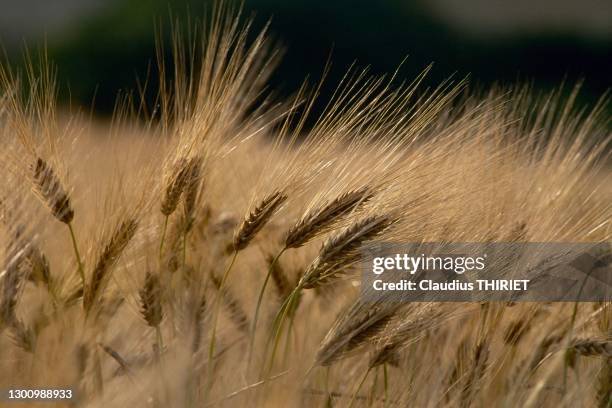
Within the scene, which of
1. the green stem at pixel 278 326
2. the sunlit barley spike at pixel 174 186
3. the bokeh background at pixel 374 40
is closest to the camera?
the green stem at pixel 278 326

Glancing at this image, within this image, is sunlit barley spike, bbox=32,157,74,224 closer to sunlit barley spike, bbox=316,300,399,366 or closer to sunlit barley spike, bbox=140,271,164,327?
sunlit barley spike, bbox=140,271,164,327

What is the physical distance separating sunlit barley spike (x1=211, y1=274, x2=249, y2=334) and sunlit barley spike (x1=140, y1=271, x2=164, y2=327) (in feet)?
0.60

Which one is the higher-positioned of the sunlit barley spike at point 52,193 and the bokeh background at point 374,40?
the bokeh background at point 374,40

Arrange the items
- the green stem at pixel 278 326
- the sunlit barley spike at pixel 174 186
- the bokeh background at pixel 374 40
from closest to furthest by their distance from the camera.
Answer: the green stem at pixel 278 326, the sunlit barley spike at pixel 174 186, the bokeh background at pixel 374 40

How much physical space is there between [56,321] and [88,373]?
0.09 m

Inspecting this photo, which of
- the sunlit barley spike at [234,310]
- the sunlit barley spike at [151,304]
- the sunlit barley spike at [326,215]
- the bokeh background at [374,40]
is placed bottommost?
the sunlit barley spike at [151,304]

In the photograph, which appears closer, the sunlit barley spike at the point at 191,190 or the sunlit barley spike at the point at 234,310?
the sunlit barley spike at the point at 191,190

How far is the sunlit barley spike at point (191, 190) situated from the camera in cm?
134

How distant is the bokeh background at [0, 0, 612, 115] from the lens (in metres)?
14.4

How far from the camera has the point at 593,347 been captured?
125 centimetres

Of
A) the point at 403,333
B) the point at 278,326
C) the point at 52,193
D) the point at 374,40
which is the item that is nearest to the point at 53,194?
the point at 52,193

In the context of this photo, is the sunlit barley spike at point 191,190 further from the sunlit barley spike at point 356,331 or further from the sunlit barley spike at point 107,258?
the sunlit barley spike at point 356,331

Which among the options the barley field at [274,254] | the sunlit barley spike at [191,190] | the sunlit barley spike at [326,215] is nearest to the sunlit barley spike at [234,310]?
the barley field at [274,254]

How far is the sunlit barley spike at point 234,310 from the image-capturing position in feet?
4.88
